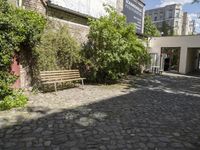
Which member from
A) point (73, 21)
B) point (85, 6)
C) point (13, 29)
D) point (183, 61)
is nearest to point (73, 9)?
point (73, 21)

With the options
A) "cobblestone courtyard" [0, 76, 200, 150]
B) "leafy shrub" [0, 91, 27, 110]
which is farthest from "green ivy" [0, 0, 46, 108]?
"cobblestone courtyard" [0, 76, 200, 150]

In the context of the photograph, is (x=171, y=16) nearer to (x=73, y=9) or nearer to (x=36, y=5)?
(x=73, y=9)

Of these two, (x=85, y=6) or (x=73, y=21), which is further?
(x=85, y=6)

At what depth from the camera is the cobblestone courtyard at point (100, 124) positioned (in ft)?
14.3

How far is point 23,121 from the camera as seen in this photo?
5.45 m

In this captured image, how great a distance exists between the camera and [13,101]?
6719 mm

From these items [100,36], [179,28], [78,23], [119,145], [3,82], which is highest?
[179,28]

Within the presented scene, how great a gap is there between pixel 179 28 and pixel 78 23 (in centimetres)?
6169

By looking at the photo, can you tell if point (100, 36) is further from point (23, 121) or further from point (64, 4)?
point (23, 121)

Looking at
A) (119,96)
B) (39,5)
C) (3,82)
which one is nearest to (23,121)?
(3,82)

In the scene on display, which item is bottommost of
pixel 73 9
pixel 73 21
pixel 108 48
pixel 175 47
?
pixel 108 48

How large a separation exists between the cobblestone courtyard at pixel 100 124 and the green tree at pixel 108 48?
3.04 m

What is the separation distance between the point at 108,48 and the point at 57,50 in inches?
98.9

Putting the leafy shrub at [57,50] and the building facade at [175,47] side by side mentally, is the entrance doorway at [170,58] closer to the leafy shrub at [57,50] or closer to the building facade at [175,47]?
the building facade at [175,47]
